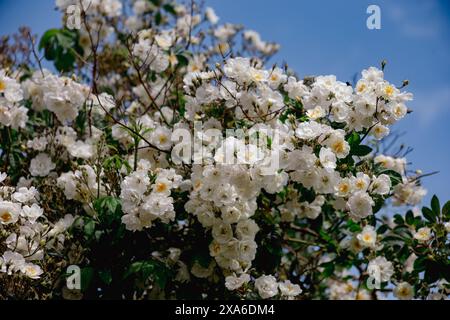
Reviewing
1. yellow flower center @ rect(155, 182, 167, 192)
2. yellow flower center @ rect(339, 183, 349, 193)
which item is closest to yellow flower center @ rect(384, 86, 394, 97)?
yellow flower center @ rect(339, 183, 349, 193)

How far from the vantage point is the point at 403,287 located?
11.5 ft

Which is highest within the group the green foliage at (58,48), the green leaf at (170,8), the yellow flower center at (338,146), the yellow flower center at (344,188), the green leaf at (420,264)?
the green leaf at (170,8)

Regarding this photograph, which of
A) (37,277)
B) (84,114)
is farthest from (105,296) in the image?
(84,114)

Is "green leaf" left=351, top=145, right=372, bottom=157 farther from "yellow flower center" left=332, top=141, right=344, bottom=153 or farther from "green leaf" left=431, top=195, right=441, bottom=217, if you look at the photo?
"green leaf" left=431, top=195, right=441, bottom=217

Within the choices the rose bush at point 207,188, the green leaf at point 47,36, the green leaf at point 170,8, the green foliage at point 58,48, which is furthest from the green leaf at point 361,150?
the green leaf at point 170,8

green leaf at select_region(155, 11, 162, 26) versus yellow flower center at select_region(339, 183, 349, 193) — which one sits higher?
green leaf at select_region(155, 11, 162, 26)

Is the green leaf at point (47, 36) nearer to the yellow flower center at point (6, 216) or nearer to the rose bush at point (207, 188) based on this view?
the rose bush at point (207, 188)

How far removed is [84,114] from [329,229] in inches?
68.7

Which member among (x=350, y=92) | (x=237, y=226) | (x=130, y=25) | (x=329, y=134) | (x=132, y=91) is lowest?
(x=237, y=226)

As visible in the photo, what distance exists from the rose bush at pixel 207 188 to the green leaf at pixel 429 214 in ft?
0.04

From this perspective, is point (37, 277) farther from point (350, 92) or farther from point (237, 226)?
point (350, 92)

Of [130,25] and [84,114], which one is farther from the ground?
[130,25]

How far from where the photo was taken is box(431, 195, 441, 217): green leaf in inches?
130

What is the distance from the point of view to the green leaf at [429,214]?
10.9 feet
